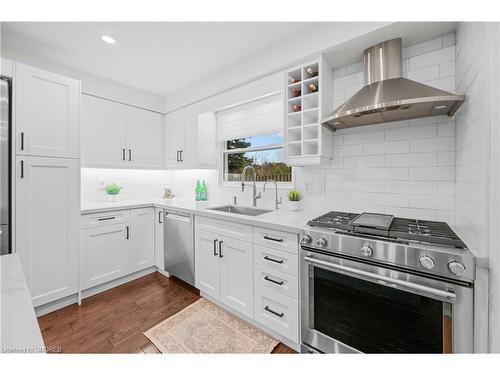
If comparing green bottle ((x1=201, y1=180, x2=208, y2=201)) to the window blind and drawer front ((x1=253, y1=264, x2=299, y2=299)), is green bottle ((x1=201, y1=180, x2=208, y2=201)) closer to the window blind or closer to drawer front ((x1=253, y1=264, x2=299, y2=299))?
the window blind

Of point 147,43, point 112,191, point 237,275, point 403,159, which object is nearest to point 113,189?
point 112,191

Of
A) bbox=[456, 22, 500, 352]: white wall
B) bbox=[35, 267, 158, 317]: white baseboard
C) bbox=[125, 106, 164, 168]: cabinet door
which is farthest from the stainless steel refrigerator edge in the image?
bbox=[456, 22, 500, 352]: white wall

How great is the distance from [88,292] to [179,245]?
1.06m

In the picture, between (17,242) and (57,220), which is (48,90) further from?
(17,242)

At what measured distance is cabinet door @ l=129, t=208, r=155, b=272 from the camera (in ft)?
8.91

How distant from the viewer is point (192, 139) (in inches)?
120

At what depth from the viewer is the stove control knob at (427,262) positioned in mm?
1091

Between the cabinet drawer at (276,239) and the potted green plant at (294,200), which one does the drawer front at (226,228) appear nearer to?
the cabinet drawer at (276,239)

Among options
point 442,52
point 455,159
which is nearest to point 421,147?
point 455,159

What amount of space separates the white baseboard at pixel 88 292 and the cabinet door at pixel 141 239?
0.11 m

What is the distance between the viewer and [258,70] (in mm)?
2281

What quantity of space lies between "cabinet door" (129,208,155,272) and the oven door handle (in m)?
2.18

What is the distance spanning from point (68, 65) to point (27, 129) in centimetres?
109

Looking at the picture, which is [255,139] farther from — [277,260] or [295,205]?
[277,260]
